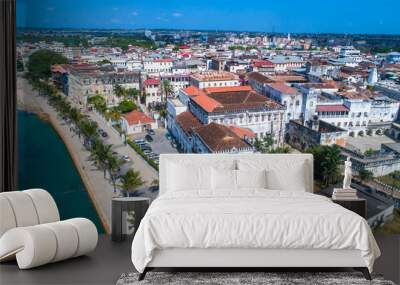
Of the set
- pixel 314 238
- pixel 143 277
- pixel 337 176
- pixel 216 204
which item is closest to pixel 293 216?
pixel 314 238

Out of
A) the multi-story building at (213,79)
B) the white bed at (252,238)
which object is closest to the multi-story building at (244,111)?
the multi-story building at (213,79)

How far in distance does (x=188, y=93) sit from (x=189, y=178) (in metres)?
1.43

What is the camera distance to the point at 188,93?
25.7 ft

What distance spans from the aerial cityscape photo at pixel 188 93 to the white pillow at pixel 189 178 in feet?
3.01

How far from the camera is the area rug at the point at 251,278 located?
197 inches

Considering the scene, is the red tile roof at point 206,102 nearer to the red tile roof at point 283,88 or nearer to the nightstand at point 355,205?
the red tile roof at point 283,88

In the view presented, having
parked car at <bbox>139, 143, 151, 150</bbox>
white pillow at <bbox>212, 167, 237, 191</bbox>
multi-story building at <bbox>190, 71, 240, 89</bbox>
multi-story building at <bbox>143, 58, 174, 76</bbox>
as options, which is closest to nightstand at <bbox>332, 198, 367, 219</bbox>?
white pillow at <bbox>212, 167, 237, 191</bbox>

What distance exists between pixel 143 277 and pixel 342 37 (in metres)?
4.06

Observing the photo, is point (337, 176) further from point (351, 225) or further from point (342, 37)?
point (351, 225)

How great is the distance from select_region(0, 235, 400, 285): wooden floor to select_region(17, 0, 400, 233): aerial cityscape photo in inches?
60.7

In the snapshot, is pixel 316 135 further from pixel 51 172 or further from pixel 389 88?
pixel 51 172

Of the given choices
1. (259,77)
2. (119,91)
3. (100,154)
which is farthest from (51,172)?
(259,77)

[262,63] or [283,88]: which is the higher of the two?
[262,63]

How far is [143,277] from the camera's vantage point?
5141 millimetres
